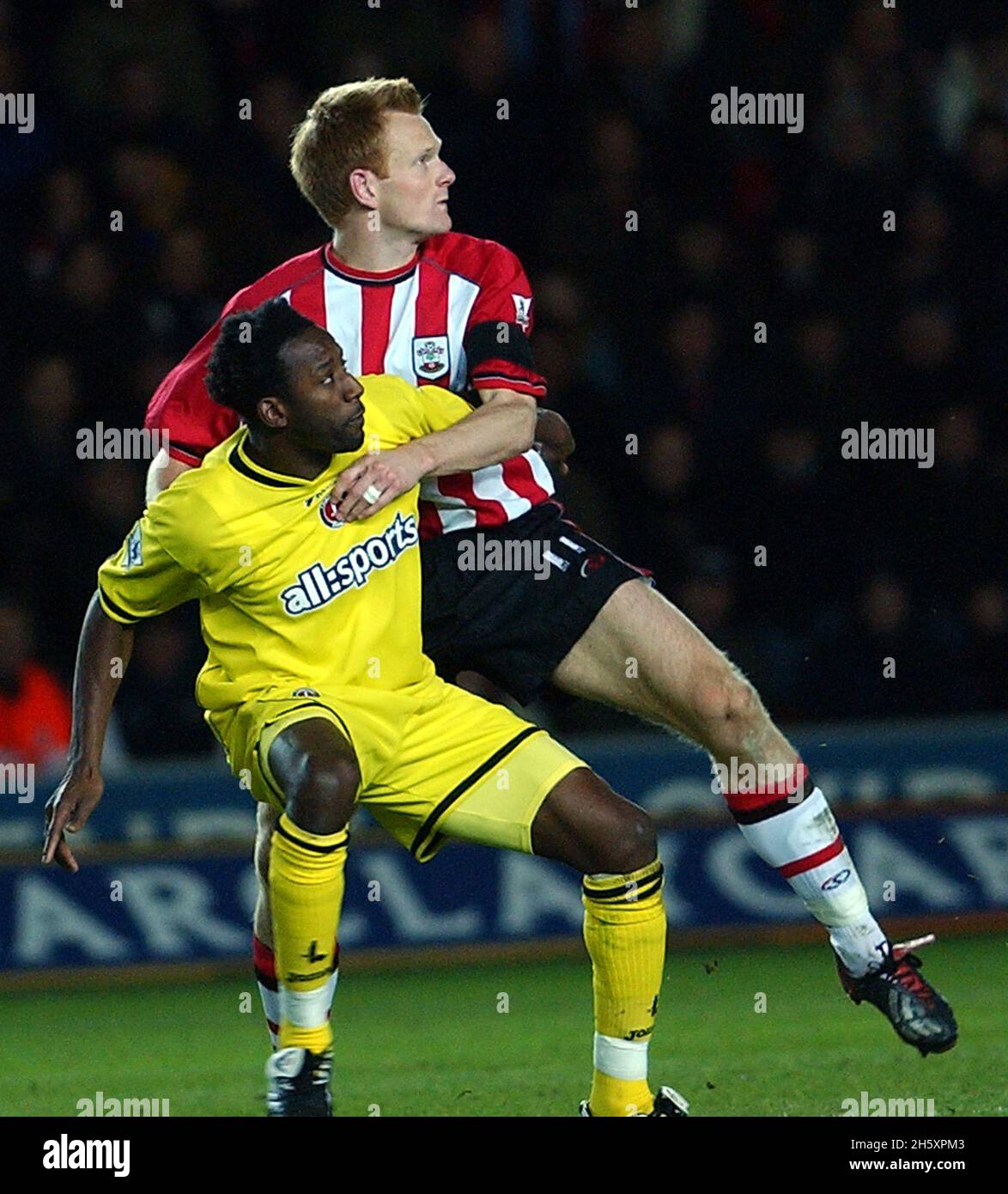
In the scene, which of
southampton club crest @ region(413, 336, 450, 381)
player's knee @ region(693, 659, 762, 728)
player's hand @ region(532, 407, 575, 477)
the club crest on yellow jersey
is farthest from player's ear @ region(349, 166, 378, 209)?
player's knee @ region(693, 659, 762, 728)

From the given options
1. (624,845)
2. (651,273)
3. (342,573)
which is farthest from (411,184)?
(651,273)

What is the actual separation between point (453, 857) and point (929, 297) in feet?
10.8

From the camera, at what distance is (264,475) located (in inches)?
182

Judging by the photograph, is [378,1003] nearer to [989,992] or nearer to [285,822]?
[989,992]

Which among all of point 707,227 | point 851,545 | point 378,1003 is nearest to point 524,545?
point 378,1003

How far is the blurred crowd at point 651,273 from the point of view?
8234mm

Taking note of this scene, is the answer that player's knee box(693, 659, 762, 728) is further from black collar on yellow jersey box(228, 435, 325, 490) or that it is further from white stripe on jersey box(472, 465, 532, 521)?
black collar on yellow jersey box(228, 435, 325, 490)

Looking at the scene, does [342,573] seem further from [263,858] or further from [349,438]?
[263,858]

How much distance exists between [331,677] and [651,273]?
4774mm

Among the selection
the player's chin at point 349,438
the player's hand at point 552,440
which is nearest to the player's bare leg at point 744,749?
the player's hand at point 552,440

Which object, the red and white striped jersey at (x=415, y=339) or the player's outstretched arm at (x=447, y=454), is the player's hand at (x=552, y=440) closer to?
the red and white striped jersey at (x=415, y=339)

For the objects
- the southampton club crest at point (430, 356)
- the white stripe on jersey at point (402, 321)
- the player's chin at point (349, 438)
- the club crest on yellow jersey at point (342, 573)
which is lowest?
the club crest on yellow jersey at point (342, 573)

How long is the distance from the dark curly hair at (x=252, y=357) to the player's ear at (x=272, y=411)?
1cm

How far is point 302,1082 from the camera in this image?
14.3 feet
